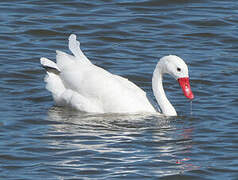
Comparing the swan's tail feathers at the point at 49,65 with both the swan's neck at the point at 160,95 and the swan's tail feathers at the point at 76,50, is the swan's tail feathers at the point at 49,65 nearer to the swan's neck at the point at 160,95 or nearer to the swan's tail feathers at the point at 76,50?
the swan's tail feathers at the point at 76,50

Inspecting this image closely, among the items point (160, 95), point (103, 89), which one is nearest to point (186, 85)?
point (160, 95)

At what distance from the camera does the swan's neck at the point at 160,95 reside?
11281 millimetres

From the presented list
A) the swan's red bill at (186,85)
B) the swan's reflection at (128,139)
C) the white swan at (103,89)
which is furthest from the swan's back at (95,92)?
the swan's red bill at (186,85)

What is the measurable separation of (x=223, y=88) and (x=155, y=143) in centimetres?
318

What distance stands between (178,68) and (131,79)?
209 centimetres

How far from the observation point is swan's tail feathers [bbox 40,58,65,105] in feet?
38.1

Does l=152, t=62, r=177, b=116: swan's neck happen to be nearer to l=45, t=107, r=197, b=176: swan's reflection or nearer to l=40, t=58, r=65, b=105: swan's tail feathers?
l=45, t=107, r=197, b=176: swan's reflection

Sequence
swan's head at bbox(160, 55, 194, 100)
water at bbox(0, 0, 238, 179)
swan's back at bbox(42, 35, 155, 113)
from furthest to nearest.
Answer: swan's back at bbox(42, 35, 155, 113) → swan's head at bbox(160, 55, 194, 100) → water at bbox(0, 0, 238, 179)

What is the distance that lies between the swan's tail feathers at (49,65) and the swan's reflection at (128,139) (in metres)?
0.60

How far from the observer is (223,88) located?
41.3ft

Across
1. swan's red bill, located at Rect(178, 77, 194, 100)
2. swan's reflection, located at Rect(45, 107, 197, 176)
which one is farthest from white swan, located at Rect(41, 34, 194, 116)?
swan's reflection, located at Rect(45, 107, 197, 176)

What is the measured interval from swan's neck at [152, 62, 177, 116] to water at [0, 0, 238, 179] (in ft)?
0.63

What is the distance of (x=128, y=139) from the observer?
9.87 meters

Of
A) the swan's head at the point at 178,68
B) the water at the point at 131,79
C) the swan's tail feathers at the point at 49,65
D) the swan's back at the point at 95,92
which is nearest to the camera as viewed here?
the water at the point at 131,79
